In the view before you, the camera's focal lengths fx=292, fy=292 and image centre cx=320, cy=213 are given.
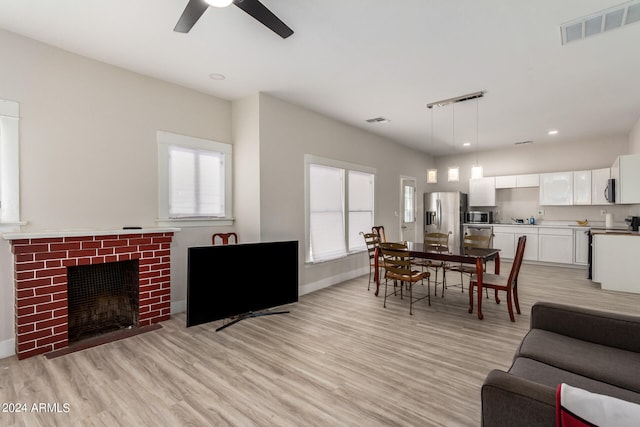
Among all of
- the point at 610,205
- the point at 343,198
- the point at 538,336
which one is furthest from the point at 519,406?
the point at 610,205

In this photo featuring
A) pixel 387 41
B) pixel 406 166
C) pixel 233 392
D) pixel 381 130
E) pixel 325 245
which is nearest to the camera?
pixel 233 392

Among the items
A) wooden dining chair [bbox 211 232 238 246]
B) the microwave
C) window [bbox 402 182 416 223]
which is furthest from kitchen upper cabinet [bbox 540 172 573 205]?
wooden dining chair [bbox 211 232 238 246]

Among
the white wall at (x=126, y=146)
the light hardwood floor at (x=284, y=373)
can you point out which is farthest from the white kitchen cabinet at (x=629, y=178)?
the white wall at (x=126, y=146)

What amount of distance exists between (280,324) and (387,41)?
3.24 metres

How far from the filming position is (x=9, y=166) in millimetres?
2672

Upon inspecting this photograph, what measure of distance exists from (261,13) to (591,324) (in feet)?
9.95

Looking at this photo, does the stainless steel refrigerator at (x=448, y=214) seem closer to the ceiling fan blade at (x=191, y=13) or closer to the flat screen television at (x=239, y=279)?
the flat screen television at (x=239, y=279)

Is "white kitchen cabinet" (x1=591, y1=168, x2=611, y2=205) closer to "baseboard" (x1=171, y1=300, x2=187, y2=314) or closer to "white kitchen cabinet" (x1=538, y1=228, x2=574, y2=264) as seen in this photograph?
"white kitchen cabinet" (x1=538, y1=228, x2=574, y2=264)

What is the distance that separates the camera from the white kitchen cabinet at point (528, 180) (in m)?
7.06

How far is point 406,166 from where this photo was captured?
748 cm

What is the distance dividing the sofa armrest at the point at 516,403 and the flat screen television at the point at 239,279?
2704mm

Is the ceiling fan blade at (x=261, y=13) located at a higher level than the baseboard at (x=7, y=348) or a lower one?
higher

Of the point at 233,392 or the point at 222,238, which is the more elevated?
the point at 222,238

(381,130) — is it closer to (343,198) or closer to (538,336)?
(343,198)
